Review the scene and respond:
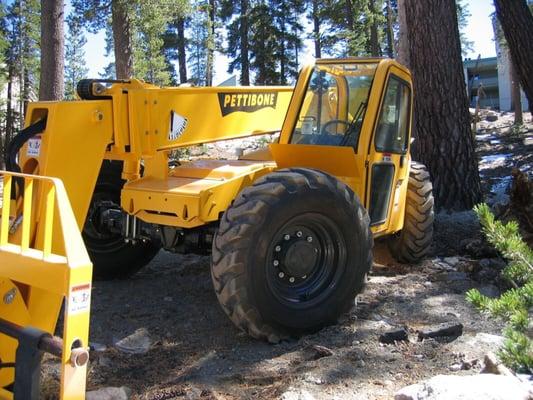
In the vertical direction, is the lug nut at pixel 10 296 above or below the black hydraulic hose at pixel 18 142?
below

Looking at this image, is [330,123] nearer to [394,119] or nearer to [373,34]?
[394,119]

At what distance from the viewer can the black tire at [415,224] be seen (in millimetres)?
6707

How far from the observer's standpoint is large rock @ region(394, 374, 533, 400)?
2.84 metres

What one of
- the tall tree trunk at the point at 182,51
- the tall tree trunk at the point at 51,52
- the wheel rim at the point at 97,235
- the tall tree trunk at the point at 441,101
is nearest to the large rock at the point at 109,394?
the wheel rim at the point at 97,235

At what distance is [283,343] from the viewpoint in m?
4.54

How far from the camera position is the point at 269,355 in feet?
14.3

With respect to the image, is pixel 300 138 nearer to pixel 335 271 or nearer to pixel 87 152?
pixel 335 271

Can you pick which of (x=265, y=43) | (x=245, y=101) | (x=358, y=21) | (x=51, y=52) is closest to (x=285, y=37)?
(x=265, y=43)

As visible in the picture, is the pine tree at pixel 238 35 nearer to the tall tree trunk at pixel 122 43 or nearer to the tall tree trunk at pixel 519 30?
the tall tree trunk at pixel 122 43

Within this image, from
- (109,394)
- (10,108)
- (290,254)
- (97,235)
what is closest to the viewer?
(109,394)

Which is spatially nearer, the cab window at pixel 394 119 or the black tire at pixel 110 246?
the cab window at pixel 394 119

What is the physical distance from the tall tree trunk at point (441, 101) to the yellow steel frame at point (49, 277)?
6.33 metres

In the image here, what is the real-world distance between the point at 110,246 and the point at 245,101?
208cm

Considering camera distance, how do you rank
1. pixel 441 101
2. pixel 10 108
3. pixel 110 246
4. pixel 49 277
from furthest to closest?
1. pixel 10 108
2. pixel 441 101
3. pixel 110 246
4. pixel 49 277
